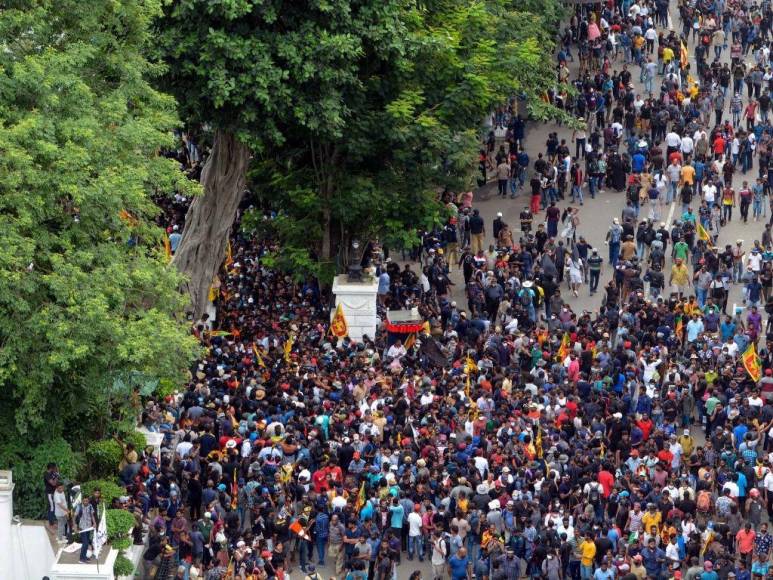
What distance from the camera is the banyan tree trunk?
4706 centimetres

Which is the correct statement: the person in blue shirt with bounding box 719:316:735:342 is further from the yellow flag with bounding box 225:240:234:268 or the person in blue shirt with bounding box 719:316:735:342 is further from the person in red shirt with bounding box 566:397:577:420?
the yellow flag with bounding box 225:240:234:268

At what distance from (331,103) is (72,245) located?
34.7 ft

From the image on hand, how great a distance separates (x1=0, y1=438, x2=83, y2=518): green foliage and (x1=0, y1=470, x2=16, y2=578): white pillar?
0.54m

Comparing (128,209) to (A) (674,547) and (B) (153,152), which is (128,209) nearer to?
(B) (153,152)

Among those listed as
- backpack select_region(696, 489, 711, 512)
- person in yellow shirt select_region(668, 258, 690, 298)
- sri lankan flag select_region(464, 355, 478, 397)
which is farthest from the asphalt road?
backpack select_region(696, 489, 711, 512)

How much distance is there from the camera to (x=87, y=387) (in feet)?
114

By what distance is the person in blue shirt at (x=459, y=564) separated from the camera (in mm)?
35281

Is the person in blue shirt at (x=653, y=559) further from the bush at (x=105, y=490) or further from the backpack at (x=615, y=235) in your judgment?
the backpack at (x=615, y=235)

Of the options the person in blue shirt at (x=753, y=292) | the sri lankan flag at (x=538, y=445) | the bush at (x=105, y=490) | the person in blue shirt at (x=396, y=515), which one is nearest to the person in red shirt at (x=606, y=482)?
the sri lankan flag at (x=538, y=445)

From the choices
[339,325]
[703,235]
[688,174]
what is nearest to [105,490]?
[339,325]

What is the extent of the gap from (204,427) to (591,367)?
8.76m

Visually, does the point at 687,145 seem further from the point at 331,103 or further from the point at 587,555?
the point at 587,555

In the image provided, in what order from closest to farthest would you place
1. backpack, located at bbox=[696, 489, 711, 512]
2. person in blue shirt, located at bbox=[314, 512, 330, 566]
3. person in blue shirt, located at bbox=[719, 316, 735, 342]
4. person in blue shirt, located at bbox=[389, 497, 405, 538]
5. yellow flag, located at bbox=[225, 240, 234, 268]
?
person in blue shirt, located at bbox=[314, 512, 330, 566] < person in blue shirt, located at bbox=[389, 497, 405, 538] < backpack, located at bbox=[696, 489, 711, 512] < person in blue shirt, located at bbox=[719, 316, 735, 342] < yellow flag, located at bbox=[225, 240, 234, 268]

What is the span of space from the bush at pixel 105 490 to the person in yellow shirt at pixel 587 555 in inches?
313
